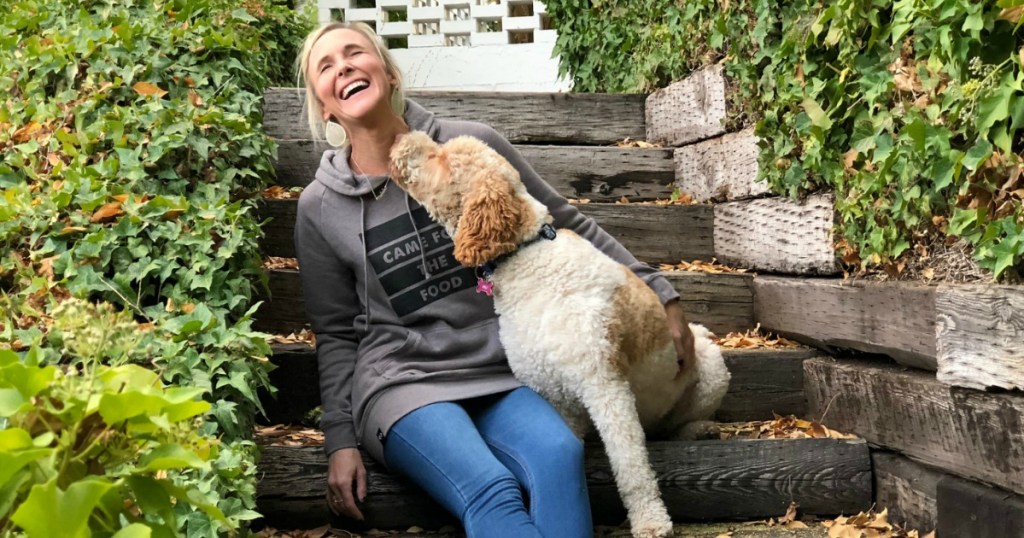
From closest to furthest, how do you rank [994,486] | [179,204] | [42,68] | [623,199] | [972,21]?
[972,21]
[994,486]
[179,204]
[42,68]
[623,199]

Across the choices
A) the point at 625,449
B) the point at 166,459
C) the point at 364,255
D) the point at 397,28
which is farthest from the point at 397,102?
the point at 397,28

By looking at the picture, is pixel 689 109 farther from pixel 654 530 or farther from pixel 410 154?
pixel 654 530

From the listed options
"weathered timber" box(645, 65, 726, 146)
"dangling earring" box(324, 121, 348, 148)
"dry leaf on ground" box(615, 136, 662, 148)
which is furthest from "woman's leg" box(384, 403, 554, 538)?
"dry leaf on ground" box(615, 136, 662, 148)

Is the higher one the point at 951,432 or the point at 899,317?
the point at 899,317

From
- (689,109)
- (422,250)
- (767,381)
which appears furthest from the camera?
(689,109)

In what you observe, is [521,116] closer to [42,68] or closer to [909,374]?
[42,68]

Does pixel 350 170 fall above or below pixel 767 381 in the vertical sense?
above

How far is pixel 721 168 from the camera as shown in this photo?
16.1ft

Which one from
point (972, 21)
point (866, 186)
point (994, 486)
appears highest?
point (972, 21)

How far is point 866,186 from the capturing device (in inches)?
134

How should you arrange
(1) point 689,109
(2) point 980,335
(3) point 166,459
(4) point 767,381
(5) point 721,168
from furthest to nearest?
(1) point 689,109 → (5) point 721,168 → (4) point 767,381 → (2) point 980,335 → (3) point 166,459

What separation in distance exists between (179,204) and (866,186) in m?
2.41

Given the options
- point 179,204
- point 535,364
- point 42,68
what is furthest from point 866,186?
point 42,68

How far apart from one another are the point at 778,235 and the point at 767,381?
677 millimetres
